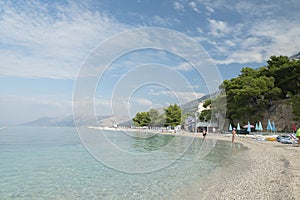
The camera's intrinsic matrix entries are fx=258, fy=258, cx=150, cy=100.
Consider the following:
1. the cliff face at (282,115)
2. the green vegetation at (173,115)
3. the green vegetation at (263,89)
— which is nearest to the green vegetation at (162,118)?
the green vegetation at (173,115)

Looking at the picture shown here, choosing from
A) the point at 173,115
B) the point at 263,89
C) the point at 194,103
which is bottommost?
the point at 194,103

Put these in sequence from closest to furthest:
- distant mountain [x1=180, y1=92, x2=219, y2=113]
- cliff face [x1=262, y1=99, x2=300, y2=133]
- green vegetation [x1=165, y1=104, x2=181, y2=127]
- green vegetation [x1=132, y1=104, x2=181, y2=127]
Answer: distant mountain [x1=180, y1=92, x2=219, y2=113], cliff face [x1=262, y1=99, x2=300, y2=133], green vegetation [x1=165, y1=104, x2=181, y2=127], green vegetation [x1=132, y1=104, x2=181, y2=127]

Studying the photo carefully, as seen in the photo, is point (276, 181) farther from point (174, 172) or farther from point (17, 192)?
point (17, 192)

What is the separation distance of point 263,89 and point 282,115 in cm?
514

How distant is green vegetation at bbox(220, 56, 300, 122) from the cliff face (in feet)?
3.73

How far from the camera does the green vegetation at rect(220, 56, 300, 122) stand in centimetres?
4191

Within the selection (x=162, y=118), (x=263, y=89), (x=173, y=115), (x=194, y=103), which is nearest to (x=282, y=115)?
(x=263, y=89)

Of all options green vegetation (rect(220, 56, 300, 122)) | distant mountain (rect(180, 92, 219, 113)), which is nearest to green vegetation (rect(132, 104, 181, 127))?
distant mountain (rect(180, 92, 219, 113))

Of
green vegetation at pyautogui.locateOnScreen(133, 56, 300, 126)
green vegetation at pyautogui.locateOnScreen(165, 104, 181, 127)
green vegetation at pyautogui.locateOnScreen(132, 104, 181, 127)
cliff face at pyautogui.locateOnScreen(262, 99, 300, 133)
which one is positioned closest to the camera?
cliff face at pyautogui.locateOnScreen(262, 99, 300, 133)

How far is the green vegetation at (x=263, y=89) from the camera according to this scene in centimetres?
4191

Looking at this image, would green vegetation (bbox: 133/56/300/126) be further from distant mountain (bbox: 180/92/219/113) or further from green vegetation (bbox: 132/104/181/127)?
green vegetation (bbox: 132/104/181/127)

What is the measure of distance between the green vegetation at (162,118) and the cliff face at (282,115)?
32509mm

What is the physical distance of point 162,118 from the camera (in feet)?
268

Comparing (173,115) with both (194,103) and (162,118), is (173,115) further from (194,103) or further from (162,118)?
(194,103)
